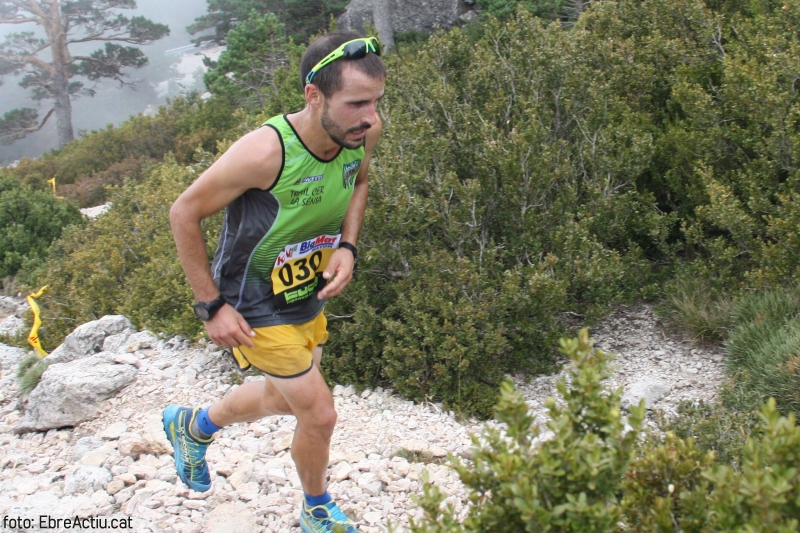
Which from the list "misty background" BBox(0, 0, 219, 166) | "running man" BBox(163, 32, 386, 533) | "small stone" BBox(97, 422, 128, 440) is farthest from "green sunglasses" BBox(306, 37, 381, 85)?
"misty background" BBox(0, 0, 219, 166)

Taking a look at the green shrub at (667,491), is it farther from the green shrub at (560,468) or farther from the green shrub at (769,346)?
the green shrub at (769,346)

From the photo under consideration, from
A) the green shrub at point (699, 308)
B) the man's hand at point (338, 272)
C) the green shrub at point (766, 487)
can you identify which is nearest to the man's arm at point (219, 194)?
the man's hand at point (338, 272)

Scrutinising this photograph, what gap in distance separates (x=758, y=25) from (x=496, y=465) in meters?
5.51

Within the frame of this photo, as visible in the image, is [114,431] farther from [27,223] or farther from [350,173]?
[27,223]

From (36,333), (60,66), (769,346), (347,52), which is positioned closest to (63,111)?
(60,66)

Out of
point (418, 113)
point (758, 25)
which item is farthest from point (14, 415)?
point (758, 25)

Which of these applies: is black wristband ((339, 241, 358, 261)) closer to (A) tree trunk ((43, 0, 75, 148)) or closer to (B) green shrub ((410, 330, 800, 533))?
(B) green shrub ((410, 330, 800, 533))

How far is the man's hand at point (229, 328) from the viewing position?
2.63 m

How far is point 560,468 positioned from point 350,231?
1652 mm

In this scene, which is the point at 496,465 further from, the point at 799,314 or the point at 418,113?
the point at 418,113

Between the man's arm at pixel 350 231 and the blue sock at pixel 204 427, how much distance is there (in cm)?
89

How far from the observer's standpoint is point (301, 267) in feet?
9.39

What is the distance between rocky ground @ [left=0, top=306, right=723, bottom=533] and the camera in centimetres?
331

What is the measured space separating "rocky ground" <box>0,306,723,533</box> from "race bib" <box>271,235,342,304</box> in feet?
3.57
